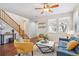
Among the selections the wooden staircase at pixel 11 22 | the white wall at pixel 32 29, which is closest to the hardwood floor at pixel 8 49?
the white wall at pixel 32 29

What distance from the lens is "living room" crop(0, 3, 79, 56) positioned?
2.81m

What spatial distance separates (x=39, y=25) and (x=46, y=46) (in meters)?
0.59

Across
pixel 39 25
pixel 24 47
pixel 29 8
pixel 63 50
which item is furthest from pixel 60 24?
pixel 24 47

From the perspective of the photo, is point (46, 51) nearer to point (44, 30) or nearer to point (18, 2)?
point (44, 30)

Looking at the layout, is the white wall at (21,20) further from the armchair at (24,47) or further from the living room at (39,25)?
A: the armchair at (24,47)

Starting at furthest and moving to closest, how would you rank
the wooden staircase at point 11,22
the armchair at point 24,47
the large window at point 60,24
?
1. the armchair at point 24,47
2. the large window at point 60,24
3. the wooden staircase at point 11,22

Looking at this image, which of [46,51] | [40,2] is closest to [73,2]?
[40,2]

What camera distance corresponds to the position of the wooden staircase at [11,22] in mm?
2775

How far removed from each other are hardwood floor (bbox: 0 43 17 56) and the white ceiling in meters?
0.78

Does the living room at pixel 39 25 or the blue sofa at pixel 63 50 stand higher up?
the living room at pixel 39 25

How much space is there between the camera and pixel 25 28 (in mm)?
2977

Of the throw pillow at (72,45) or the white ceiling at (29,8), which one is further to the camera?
the throw pillow at (72,45)

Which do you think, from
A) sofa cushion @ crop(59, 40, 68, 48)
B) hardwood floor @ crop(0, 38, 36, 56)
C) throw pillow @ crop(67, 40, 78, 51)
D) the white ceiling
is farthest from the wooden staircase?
throw pillow @ crop(67, 40, 78, 51)

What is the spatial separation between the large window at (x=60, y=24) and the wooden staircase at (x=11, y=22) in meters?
0.64
